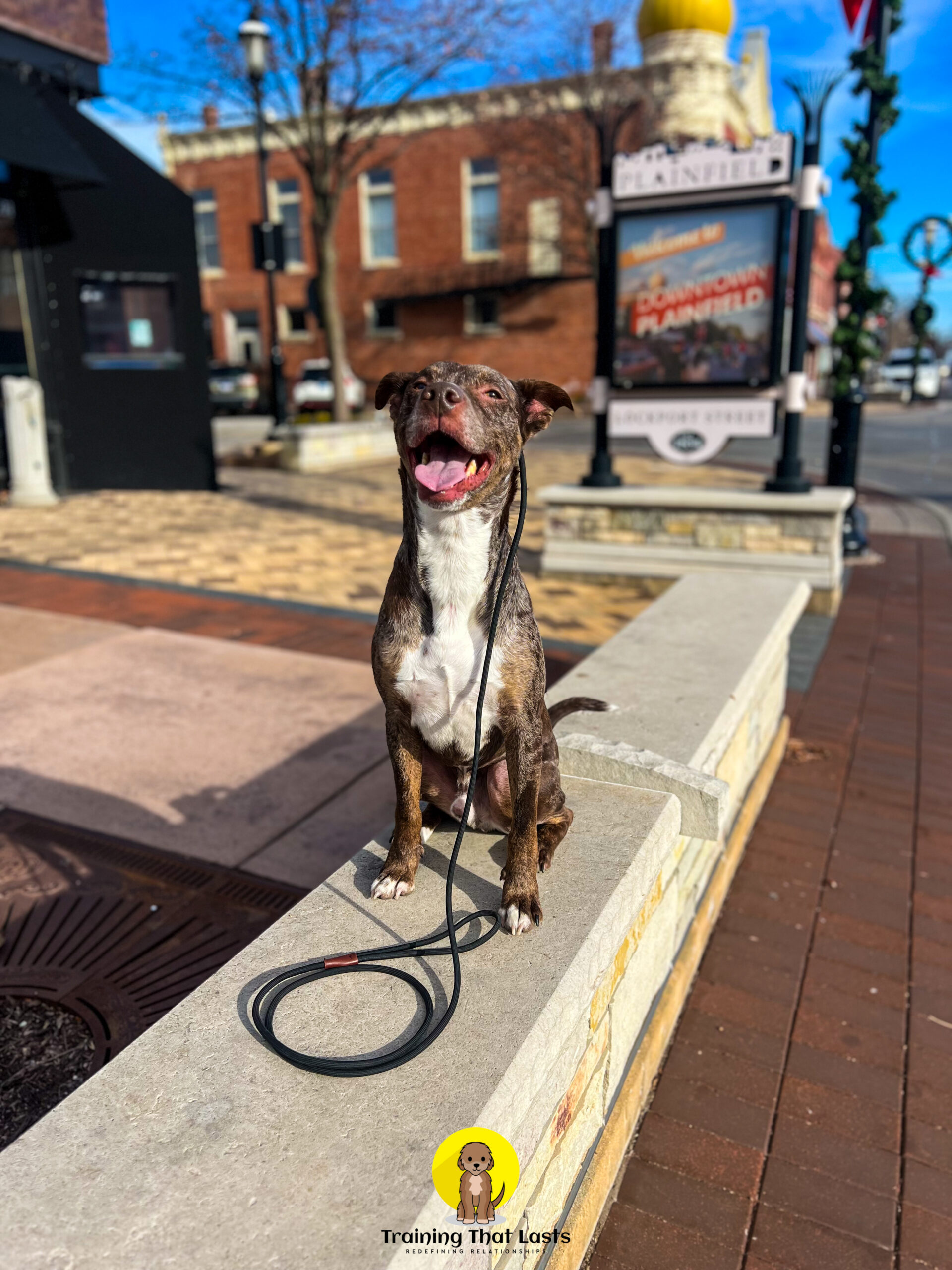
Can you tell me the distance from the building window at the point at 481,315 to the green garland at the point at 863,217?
24887 millimetres

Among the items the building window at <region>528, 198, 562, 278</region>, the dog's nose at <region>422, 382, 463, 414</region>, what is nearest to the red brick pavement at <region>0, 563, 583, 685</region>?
the dog's nose at <region>422, 382, 463, 414</region>

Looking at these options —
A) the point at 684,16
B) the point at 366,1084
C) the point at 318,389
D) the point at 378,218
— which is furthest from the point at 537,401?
the point at 378,218

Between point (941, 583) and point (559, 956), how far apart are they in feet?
25.7

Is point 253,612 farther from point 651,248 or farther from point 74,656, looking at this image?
point 651,248

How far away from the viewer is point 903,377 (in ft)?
152

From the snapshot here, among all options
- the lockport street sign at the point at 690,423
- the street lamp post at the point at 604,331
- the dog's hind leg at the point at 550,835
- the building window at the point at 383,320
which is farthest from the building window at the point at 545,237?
the dog's hind leg at the point at 550,835

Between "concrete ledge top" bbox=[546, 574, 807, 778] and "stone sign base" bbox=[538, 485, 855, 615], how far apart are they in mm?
2139

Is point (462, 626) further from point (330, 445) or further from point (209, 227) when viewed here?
point (209, 227)

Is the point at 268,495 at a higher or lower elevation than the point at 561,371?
lower

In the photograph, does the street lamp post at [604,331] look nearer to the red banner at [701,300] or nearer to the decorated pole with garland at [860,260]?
the red banner at [701,300]

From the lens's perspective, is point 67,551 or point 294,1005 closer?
point 294,1005

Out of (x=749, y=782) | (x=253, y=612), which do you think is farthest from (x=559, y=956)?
(x=253, y=612)

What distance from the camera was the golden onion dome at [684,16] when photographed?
7.50m

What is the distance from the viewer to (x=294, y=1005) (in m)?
1.74
